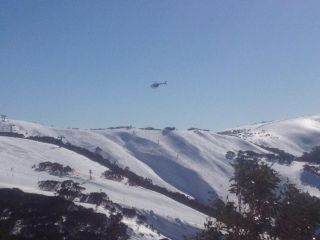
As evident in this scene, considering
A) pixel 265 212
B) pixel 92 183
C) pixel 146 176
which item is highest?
pixel 146 176

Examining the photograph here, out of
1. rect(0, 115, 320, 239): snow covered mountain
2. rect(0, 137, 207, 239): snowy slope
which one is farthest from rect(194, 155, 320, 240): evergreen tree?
rect(0, 137, 207, 239): snowy slope

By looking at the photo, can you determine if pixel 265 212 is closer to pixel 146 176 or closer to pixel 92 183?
pixel 92 183

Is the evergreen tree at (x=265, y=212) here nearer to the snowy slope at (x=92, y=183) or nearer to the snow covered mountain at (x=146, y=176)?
the snow covered mountain at (x=146, y=176)

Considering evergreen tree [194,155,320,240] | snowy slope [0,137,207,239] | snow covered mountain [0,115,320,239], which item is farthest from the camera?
snow covered mountain [0,115,320,239]

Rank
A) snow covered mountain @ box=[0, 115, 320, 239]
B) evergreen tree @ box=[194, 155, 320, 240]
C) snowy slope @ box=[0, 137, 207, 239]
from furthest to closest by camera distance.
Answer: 1. snow covered mountain @ box=[0, 115, 320, 239]
2. snowy slope @ box=[0, 137, 207, 239]
3. evergreen tree @ box=[194, 155, 320, 240]

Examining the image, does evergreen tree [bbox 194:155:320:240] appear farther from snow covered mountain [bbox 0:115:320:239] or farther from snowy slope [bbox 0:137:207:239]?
snowy slope [bbox 0:137:207:239]

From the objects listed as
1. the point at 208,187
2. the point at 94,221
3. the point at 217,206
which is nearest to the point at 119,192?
the point at 94,221

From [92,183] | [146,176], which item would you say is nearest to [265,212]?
[92,183]

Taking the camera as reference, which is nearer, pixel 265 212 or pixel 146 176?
pixel 265 212

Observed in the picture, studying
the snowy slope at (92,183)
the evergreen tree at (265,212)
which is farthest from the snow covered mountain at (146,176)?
the evergreen tree at (265,212)
